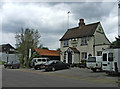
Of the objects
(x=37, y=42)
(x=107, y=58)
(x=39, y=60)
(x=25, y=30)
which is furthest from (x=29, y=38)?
(x=107, y=58)

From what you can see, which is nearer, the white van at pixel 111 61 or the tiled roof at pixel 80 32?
the white van at pixel 111 61

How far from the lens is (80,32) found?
112 feet

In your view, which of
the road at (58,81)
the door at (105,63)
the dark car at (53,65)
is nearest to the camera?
the road at (58,81)

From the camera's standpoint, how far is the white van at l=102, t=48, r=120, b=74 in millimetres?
15109

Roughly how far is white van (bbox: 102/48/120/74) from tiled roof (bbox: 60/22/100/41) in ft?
47.6

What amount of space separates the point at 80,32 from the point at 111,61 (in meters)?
18.7

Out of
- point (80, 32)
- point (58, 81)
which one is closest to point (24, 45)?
point (80, 32)

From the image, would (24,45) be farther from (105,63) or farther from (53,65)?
(105,63)

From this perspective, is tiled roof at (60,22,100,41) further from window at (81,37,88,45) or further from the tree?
the tree

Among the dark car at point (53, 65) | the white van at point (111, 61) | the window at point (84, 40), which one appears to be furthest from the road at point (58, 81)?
the window at point (84, 40)

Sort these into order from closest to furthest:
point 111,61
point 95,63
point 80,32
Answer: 1. point 111,61
2. point 95,63
3. point 80,32

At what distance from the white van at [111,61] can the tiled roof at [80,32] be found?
14514mm

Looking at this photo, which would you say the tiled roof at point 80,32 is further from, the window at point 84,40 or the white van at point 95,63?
the white van at point 95,63

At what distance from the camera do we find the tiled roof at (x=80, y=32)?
1250 inches
